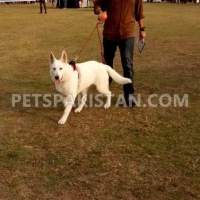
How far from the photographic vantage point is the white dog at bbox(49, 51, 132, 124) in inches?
198

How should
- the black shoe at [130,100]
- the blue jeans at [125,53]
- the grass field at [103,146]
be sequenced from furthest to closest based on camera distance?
the black shoe at [130,100]
the blue jeans at [125,53]
the grass field at [103,146]

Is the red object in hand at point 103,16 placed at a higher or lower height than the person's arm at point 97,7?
lower

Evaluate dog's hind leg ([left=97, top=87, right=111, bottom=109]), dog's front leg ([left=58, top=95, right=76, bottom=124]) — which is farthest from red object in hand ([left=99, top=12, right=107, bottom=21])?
dog's front leg ([left=58, top=95, right=76, bottom=124])

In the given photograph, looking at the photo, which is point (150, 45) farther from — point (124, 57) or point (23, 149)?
point (23, 149)

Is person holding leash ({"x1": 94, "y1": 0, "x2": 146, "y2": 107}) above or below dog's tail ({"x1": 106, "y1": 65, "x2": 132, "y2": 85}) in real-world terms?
above

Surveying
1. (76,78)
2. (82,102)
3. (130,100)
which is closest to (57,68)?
(76,78)

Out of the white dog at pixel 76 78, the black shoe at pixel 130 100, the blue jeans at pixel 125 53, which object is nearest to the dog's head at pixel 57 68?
the white dog at pixel 76 78

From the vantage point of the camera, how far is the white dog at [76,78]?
5035 millimetres

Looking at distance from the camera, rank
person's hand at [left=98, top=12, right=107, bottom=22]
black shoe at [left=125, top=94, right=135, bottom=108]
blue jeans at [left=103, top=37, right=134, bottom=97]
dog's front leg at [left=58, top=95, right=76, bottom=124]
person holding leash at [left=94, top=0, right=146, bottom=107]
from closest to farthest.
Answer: dog's front leg at [left=58, top=95, right=76, bottom=124], person's hand at [left=98, top=12, right=107, bottom=22], person holding leash at [left=94, top=0, right=146, bottom=107], blue jeans at [left=103, top=37, right=134, bottom=97], black shoe at [left=125, top=94, right=135, bottom=108]

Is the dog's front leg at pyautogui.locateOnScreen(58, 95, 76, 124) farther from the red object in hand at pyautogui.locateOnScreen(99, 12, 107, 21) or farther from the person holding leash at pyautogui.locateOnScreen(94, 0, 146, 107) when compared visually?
the red object in hand at pyautogui.locateOnScreen(99, 12, 107, 21)

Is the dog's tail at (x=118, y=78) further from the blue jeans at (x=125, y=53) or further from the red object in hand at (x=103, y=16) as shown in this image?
the red object in hand at (x=103, y=16)

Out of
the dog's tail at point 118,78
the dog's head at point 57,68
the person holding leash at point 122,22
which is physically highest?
the person holding leash at point 122,22

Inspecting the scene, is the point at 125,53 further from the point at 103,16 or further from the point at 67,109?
the point at 67,109

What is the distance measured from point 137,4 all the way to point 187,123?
76.2 inches
